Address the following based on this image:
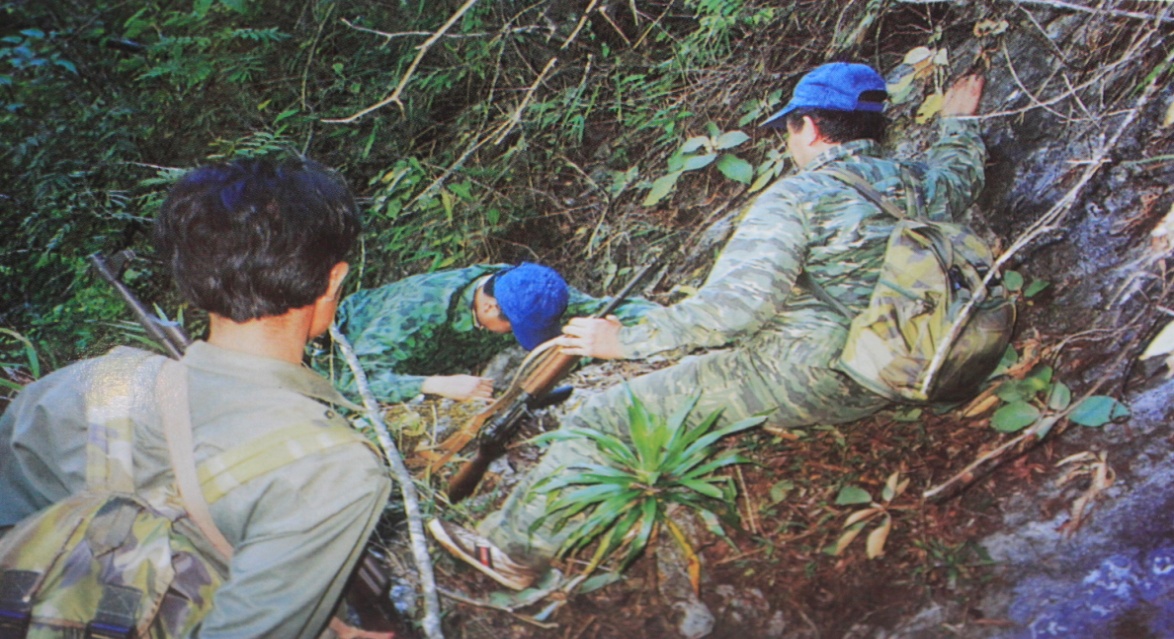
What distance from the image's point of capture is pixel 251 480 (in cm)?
→ 171

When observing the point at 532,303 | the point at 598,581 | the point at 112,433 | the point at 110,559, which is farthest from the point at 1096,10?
the point at 110,559

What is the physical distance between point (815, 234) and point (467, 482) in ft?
3.89

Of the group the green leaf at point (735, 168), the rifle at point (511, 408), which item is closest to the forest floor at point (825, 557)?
the rifle at point (511, 408)

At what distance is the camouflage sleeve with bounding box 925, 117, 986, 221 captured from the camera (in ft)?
8.02

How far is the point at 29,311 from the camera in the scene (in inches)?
114

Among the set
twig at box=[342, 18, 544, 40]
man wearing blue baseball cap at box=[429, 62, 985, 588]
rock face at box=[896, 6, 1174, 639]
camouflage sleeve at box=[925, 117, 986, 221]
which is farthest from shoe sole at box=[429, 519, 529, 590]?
twig at box=[342, 18, 544, 40]

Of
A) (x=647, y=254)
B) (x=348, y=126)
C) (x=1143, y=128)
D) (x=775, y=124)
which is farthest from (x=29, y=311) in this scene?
(x=1143, y=128)

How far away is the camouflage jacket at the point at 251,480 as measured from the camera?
5.46ft

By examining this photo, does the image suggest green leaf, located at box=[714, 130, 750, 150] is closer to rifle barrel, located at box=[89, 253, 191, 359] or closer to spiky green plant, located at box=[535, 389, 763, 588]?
spiky green plant, located at box=[535, 389, 763, 588]

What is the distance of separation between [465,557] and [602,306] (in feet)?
2.62

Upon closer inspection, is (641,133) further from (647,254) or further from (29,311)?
(29,311)

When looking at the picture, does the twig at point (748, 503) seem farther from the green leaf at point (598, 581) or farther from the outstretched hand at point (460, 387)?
the outstretched hand at point (460, 387)

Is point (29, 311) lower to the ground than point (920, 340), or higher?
lower

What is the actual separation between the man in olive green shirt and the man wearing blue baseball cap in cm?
54
